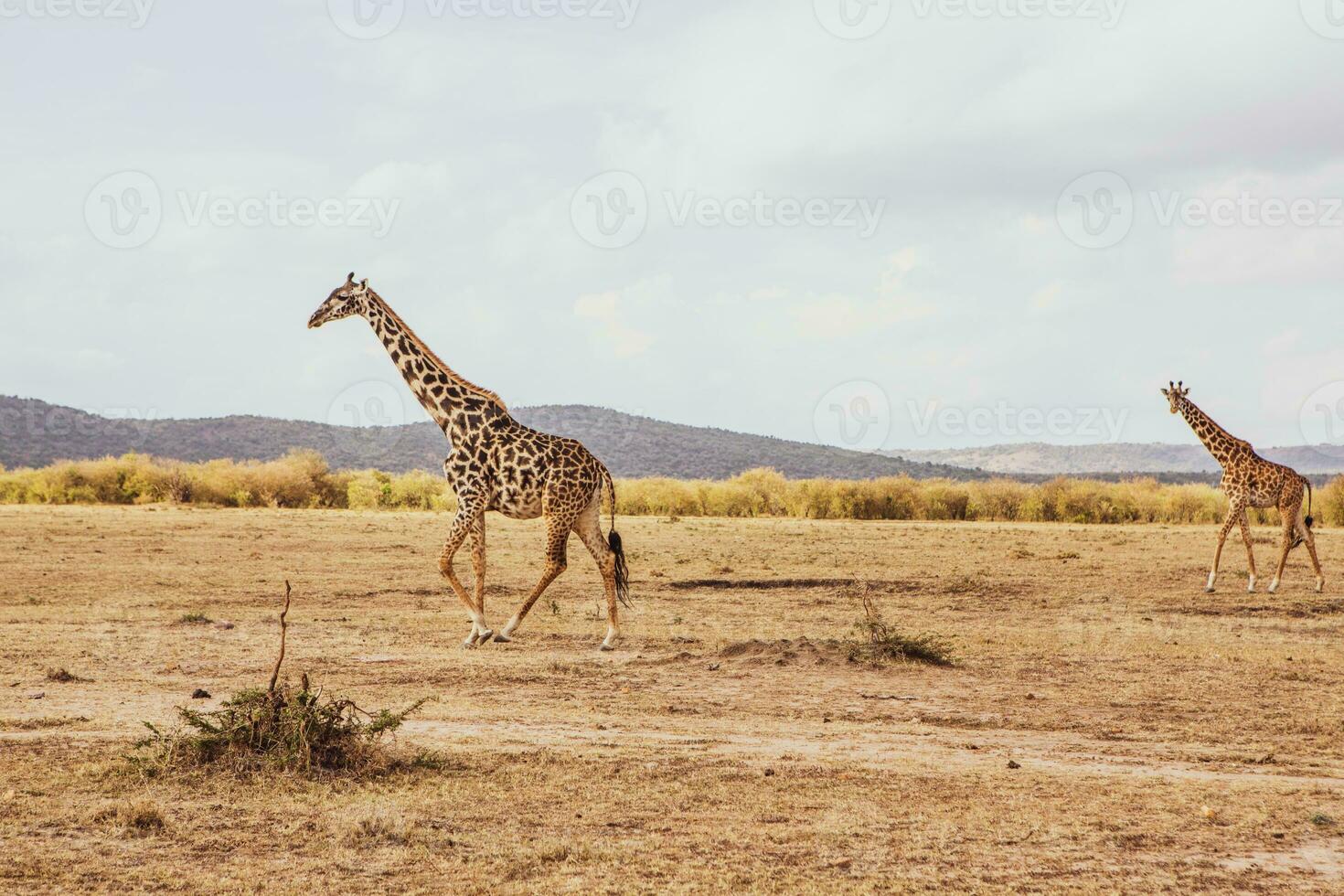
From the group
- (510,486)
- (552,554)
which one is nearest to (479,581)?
(552,554)

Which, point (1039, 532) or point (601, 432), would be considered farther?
point (601, 432)

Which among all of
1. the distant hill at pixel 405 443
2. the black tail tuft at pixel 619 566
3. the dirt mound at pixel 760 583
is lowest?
the dirt mound at pixel 760 583

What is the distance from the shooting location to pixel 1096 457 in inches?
5763

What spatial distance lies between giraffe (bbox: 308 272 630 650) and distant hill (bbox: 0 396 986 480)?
59386 mm

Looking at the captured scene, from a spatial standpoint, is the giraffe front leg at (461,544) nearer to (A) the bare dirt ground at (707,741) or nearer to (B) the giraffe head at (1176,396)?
(A) the bare dirt ground at (707,741)

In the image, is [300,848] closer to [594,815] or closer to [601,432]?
[594,815]

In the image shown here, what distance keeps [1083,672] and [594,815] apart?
6.78m

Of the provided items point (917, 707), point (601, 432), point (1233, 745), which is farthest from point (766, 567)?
point (601, 432)

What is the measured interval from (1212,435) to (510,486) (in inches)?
499

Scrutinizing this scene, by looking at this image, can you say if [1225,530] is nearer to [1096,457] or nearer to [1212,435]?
[1212,435]

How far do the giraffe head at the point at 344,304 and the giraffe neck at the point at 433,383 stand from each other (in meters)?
0.10

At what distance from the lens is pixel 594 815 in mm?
7309

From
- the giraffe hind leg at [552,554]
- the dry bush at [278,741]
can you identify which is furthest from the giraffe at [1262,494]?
the dry bush at [278,741]

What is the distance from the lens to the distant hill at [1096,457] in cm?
13975
